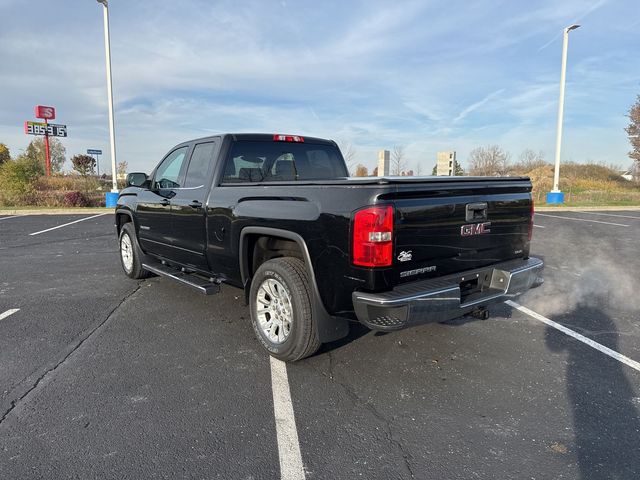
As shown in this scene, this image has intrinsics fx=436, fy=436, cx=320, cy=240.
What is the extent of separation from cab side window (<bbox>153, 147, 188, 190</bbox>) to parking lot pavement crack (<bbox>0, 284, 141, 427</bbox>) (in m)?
1.58

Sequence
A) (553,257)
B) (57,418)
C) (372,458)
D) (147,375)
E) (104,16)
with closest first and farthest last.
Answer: (372,458)
(57,418)
(147,375)
(553,257)
(104,16)

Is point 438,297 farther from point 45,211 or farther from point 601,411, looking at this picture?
point 45,211

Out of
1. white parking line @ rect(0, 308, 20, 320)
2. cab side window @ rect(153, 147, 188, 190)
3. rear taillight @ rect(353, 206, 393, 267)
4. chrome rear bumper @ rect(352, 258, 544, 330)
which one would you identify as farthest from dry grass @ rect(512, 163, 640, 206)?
white parking line @ rect(0, 308, 20, 320)

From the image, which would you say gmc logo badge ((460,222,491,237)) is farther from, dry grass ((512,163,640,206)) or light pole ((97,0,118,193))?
dry grass ((512,163,640,206))

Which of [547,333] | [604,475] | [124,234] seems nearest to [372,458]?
[604,475]

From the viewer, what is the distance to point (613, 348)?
391cm

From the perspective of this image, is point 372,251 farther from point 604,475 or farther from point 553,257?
point 553,257

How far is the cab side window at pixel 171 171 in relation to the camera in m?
5.14

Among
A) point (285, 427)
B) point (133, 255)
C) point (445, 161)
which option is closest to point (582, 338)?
point (285, 427)

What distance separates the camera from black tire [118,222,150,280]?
238 inches

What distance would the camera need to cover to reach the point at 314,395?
313 centimetres

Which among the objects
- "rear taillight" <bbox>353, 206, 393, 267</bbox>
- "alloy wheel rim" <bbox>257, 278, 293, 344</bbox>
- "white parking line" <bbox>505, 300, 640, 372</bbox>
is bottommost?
"white parking line" <bbox>505, 300, 640, 372</bbox>

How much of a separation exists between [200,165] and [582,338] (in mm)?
4213

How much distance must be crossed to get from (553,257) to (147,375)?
24.4 feet
